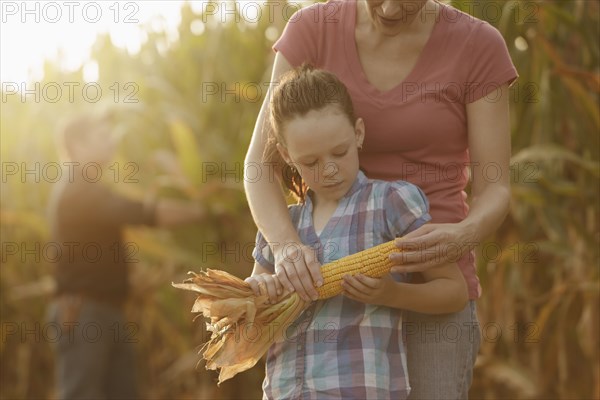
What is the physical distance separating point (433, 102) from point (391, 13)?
0.16 m

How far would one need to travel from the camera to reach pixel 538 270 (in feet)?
10.2

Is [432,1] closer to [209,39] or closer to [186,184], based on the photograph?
[186,184]

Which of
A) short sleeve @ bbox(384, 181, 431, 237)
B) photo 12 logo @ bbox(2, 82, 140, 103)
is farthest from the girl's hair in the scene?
photo 12 logo @ bbox(2, 82, 140, 103)

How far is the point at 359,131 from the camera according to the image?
5.08 feet

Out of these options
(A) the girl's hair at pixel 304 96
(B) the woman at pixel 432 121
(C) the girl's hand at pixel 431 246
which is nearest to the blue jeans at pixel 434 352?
(B) the woman at pixel 432 121

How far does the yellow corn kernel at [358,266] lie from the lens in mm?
1441

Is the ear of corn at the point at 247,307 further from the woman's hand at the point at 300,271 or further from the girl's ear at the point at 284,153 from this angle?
the girl's ear at the point at 284,153

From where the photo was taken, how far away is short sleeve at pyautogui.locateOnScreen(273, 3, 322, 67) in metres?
1.66

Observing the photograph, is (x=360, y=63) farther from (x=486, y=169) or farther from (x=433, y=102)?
(x=486, y=169)

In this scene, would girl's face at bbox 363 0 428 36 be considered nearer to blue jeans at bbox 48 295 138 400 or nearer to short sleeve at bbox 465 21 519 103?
short sleeve at bbox 465 21 519 103

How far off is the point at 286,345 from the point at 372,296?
184 millimetres

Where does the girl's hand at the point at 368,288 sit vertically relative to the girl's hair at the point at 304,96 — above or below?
below

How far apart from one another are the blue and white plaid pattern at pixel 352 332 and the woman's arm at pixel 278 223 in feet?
0.20

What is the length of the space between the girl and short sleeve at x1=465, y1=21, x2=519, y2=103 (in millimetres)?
208
